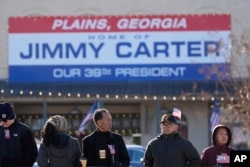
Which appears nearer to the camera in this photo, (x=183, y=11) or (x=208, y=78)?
(x=208, y=78)

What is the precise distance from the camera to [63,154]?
10594 millimetres

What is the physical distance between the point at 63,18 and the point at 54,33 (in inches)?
28.2

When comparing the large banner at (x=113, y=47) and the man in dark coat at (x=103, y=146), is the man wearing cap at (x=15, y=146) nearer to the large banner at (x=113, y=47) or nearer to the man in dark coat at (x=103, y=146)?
the man in dark coat at (x=103, y=146)

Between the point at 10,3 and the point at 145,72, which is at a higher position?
the point at 10,3

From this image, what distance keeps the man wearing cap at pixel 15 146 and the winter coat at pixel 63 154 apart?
0.31 m

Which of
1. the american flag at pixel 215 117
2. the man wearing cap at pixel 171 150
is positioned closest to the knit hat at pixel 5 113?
the man wearing cap at pixel 171 150

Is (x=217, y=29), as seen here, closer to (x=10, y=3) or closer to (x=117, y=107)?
(x=117, y=107)

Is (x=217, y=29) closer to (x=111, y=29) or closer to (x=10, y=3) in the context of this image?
(x=111, y=29)

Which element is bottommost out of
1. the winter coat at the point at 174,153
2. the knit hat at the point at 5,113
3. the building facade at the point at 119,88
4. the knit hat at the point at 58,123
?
the winter coat at the point at 174,153

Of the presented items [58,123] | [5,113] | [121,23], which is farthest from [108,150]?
[121,23]

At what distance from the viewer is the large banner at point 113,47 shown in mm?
31188

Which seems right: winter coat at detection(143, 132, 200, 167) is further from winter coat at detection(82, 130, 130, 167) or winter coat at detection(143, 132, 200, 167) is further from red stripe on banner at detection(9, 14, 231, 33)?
red stripe on banner at detection(9, 14, 231, 33)

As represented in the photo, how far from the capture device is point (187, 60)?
31.1 meters

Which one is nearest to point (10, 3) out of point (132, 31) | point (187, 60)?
point (132, 31)
